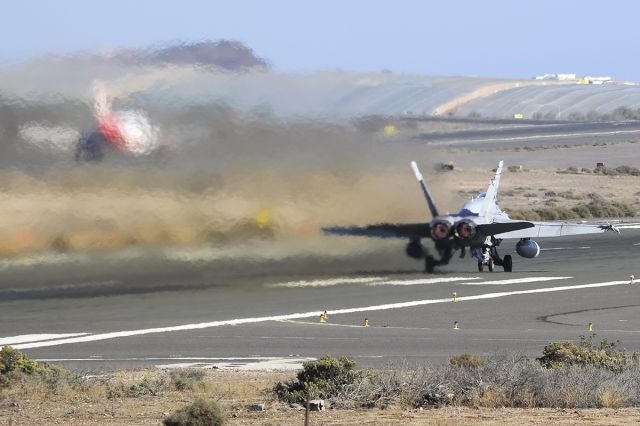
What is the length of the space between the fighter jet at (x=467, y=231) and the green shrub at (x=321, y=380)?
23.2 metres

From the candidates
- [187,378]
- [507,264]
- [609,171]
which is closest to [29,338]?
[187,378]

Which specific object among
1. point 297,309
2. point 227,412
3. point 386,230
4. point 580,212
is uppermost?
point 580,212

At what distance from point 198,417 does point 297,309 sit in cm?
2312

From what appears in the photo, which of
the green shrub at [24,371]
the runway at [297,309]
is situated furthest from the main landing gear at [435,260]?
the green shrub at [24,371]

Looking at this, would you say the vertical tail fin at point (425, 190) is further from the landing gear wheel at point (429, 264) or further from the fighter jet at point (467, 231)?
the landing gear wheel at point (429, 264)

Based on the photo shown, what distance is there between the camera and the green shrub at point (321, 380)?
83.8 ft

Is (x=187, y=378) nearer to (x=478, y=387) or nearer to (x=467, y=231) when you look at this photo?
(x=478, y=387)

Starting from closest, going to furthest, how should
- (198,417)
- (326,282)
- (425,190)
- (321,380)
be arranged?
(198,417), (321,380), (425,190), (326,282)

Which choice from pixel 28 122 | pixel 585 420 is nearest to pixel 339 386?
pixel 585 420

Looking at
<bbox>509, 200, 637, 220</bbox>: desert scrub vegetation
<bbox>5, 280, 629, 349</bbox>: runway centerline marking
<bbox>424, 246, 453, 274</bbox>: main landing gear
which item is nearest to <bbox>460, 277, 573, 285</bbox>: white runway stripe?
<bbox>424, 246, 453, 274</bbox>: main landing gear

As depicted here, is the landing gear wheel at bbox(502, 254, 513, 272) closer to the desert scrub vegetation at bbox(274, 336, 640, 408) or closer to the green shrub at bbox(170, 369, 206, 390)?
the green shrub at bbox(170, 369, 206, 390)

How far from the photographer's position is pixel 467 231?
162 feet

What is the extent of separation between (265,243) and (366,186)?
5.15m

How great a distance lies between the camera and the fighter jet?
49562mm
